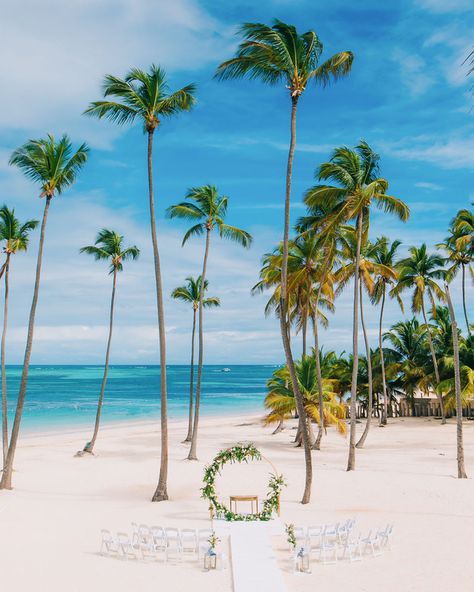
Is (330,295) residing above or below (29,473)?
above

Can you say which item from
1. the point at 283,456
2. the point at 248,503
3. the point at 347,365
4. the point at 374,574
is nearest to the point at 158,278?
the point at 248,503

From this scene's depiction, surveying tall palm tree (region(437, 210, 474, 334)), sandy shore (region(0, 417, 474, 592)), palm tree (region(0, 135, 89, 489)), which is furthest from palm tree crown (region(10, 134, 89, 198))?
tall palm tree (region(437, 210, 474, 334))

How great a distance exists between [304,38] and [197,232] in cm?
1084

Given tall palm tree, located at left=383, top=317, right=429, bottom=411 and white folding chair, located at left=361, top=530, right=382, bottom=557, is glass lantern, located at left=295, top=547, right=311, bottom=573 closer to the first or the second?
white folding chair, located at left=361, top=530, right=382, bottom=557

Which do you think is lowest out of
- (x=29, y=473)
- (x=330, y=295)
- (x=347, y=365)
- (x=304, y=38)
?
(x=29, y=473)

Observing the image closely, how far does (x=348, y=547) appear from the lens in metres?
12.0

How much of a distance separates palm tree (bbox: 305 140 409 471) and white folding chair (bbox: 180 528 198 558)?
33.7 feet

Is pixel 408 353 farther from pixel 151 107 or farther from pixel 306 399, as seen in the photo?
pixel 151 107

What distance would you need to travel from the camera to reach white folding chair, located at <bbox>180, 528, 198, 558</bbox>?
12.0 m

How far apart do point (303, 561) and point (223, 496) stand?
23.3 ft

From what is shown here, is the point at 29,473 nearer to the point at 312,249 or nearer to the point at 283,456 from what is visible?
the point at 283,456

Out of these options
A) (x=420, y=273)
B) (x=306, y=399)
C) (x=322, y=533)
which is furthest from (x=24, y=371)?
(x=420, y=273)

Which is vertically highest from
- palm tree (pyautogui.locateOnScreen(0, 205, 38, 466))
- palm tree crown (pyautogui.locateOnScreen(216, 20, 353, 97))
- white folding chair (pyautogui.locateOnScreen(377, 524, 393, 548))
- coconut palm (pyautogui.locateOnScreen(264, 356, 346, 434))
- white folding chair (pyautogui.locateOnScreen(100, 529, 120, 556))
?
palm tree crown (pyautogui.locateOnScreen(216, 20, 353, 97))

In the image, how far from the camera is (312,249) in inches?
1070
